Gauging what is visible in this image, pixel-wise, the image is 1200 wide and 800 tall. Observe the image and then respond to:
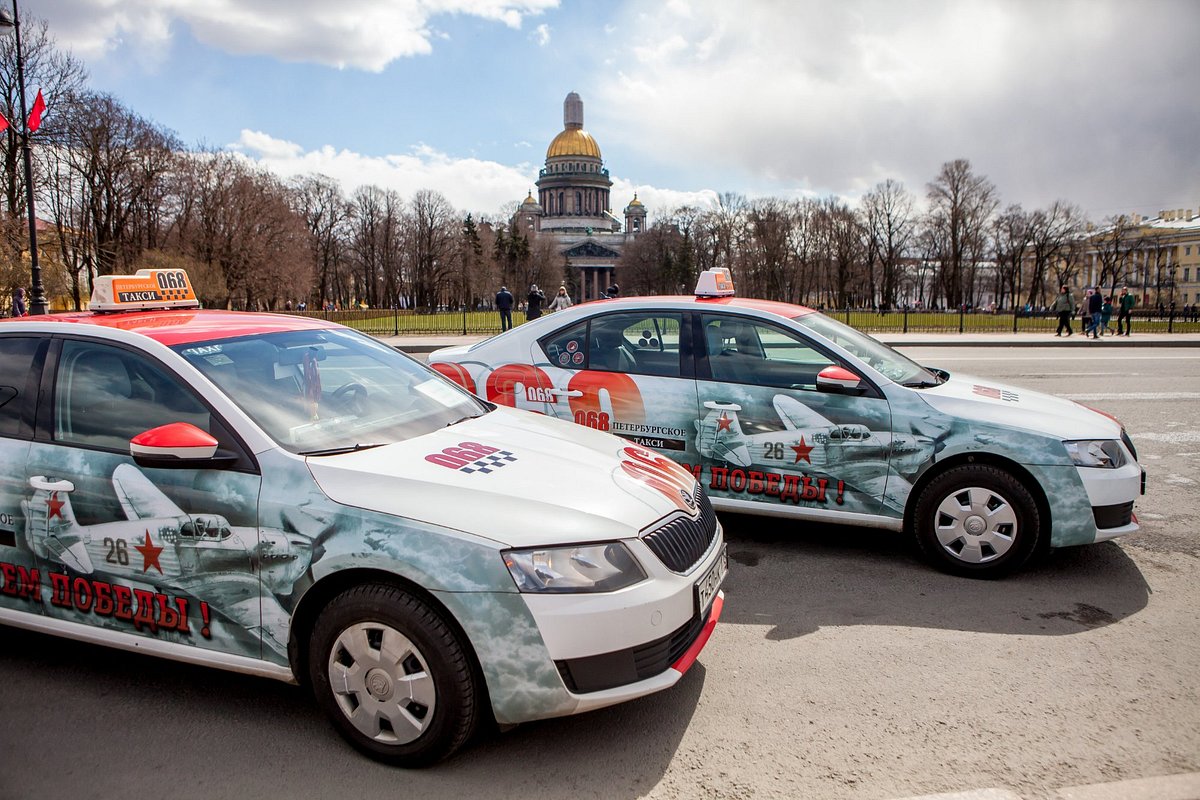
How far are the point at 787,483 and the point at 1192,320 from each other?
39157mm

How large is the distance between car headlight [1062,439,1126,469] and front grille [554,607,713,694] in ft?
9.89

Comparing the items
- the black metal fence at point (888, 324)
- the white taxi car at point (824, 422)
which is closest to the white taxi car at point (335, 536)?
the white taxi car at point (824, 422)

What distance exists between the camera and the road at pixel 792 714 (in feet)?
9.35

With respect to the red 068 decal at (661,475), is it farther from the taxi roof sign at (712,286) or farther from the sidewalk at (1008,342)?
the sidewalk at (1008,342)

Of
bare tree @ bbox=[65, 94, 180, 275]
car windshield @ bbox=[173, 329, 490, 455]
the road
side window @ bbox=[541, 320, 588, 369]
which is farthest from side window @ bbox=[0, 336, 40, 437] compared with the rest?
bare tree @ bbox=[65, 94, 180, 275]

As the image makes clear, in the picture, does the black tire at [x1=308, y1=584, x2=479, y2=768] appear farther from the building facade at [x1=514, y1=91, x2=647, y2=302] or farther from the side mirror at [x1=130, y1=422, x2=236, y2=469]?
the building facade at [x1=514, y1=91, x2=647, y2=302]

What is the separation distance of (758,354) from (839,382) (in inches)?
25.3

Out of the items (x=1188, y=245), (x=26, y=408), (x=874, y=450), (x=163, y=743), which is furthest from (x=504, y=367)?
(x=1188, y=245)

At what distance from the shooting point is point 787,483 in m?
5.16

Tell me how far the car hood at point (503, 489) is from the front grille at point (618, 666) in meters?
0.41

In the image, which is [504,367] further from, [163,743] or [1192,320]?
[1192,320]

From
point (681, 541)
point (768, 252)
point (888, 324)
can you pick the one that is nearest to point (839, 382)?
point (681, 541)

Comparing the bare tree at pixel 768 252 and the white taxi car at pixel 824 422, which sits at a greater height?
the bare tree at pixel 768 252

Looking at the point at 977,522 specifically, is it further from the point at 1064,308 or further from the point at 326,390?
the point at 1064,308
